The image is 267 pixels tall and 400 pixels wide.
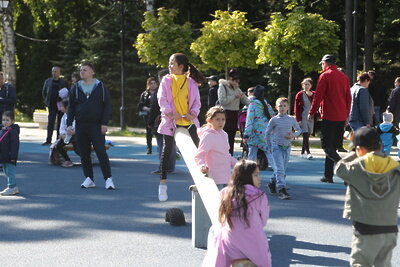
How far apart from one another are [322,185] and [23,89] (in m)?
33.5

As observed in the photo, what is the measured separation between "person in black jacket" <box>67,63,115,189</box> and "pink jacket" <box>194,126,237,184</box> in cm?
365

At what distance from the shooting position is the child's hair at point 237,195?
18.2 ft

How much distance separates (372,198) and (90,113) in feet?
22.3

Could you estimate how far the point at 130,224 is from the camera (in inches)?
351

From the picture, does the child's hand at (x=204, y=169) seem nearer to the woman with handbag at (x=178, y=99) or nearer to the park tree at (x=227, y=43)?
the woman with handbag at (x=178, y=99)

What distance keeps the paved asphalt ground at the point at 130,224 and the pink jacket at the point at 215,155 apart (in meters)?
0.78

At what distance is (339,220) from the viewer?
9266mm

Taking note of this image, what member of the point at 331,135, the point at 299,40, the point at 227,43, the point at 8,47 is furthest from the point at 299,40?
the point at 8,47

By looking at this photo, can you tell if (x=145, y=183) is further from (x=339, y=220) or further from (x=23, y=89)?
(x=23, y=89)

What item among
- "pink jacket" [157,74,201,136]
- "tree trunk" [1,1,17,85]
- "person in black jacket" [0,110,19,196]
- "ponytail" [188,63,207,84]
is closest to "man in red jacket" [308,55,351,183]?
"ponytail" [188,63,207,84]

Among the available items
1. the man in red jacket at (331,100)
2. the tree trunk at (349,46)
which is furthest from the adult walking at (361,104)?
the tree trunk at (349,46)

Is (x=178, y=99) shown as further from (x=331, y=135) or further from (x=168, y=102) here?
(x=331, y=135)

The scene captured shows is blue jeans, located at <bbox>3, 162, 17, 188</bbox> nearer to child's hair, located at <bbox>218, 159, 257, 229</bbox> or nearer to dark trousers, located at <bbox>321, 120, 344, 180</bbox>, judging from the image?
dark trousers, located at <bbox>321, 120, 344, 180</bbox>

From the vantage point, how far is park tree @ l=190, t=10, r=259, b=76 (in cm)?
2619
